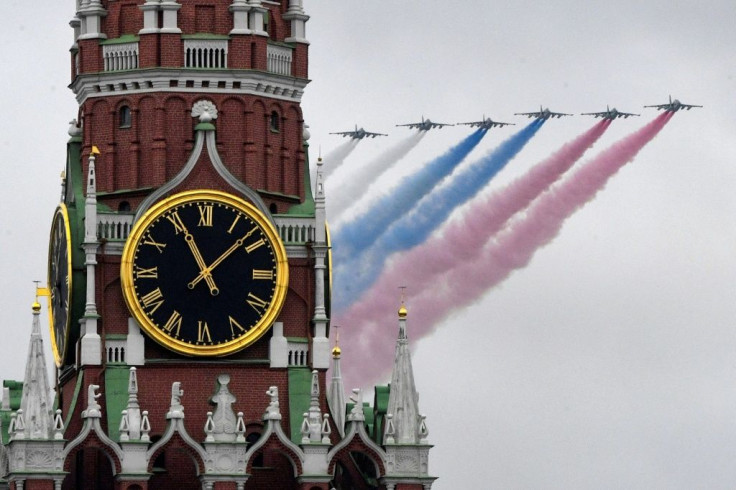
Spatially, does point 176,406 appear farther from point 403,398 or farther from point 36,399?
point 403,398

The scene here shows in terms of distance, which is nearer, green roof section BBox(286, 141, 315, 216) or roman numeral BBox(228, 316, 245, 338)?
roman numeral BBox(228, 316, 245, 338)

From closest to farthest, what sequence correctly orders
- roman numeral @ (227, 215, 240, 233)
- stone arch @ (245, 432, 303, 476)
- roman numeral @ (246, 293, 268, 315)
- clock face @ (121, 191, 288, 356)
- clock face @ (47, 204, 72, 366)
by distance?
stone arch @ (245, 432, 303, 476) < clock face @ (121, 191, 288, 356) < roman numeral @ (246, 293, 268, 315) < roman numeral @ (227, 215, 240, 233) < clock face @ (47, 204, 72, 366)

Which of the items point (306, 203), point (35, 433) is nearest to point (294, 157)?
point (306, 203)

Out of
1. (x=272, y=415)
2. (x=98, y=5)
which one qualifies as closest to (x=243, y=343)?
(x=272, y=415)

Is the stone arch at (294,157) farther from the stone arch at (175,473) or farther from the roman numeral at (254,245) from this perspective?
the stone arch at (175,473)

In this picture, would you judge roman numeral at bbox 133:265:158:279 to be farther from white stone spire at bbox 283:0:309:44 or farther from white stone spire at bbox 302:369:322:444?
white stone spire at bbox 283:0:309:44

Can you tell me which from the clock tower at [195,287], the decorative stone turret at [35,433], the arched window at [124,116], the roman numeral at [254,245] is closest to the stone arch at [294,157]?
the clock tower at [195,287]

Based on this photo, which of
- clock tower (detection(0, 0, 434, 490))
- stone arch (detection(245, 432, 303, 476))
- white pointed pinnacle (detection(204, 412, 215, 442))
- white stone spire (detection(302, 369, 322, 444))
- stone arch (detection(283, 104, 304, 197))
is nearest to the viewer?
white pointed pinnacle (detection(204, 412, 215, 442))

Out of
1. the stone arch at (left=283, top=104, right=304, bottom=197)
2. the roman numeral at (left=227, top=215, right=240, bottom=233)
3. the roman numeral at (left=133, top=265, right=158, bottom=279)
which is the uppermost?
the stone arch at (left=283, top=104, right=304, bottom=197)

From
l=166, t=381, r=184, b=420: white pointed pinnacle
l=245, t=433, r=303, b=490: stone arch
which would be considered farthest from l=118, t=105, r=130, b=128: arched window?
l=245, t=433, r=303, b=490: stone arch
